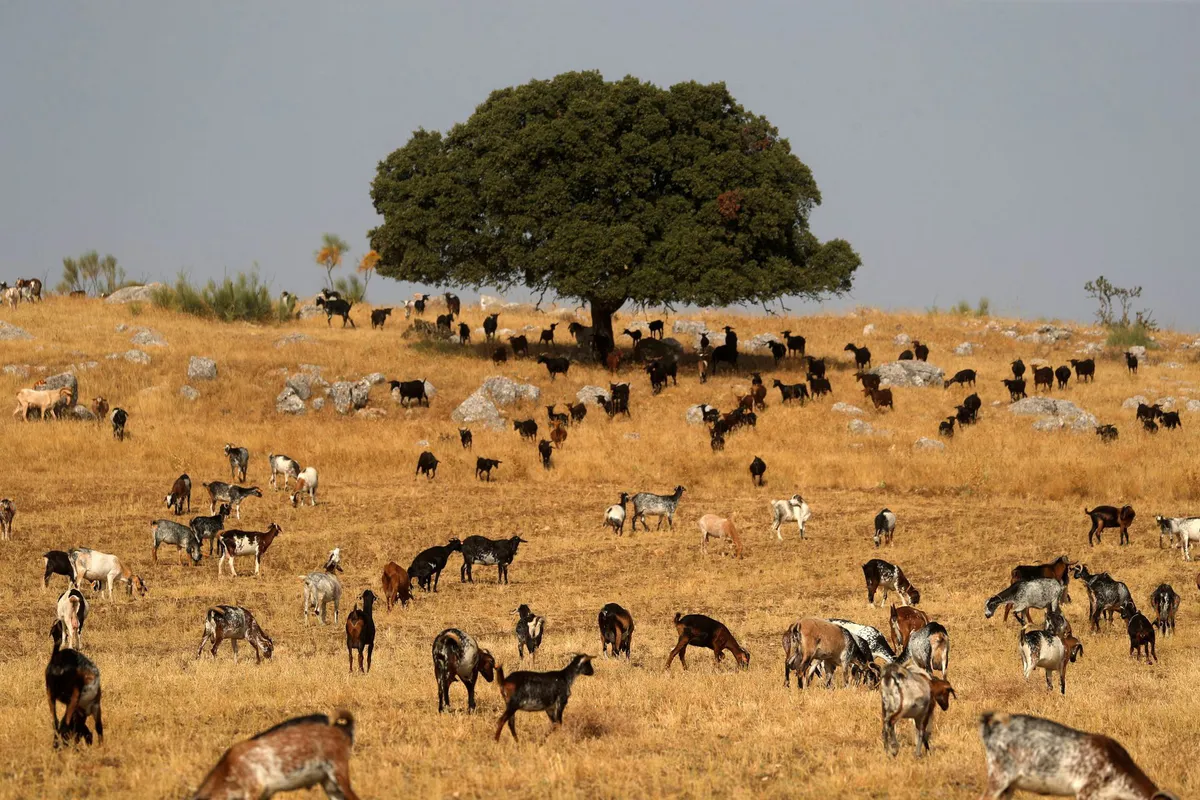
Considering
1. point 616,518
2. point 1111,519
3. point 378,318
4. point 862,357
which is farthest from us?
point 378,318

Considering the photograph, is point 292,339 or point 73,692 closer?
point 73,692

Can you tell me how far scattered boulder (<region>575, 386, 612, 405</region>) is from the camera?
45.7 meters

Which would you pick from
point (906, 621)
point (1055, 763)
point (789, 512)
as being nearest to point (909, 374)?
point (789, 512)

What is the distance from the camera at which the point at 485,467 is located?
125 ft

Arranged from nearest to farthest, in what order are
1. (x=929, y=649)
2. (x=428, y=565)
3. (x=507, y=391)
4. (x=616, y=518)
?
(x=929, y=649), (x=428, y=565), (x=616, y=518), (x=507, y=391)

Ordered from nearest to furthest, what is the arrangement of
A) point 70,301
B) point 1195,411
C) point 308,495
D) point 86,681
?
1. point 86,681
2. point 308,495
3. point 1195,411
4. point 70,301

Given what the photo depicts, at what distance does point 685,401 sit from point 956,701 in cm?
3111

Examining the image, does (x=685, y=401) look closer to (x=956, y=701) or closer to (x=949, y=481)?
(x=949, y=481)

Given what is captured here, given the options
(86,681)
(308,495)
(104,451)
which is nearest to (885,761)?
(86,681)

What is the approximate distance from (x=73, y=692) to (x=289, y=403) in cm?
3288

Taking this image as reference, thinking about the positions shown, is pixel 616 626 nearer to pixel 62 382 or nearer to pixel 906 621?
pixel 906 621

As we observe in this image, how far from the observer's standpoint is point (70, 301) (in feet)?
220

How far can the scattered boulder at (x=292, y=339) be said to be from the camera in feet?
172

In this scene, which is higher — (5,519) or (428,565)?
(5,519)
